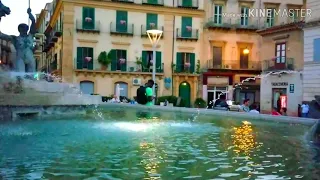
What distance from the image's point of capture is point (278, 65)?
35.2 m

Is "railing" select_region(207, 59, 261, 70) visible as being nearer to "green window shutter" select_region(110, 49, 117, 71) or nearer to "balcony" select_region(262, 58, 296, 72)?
"balcony" select_region(262, 58, 296, 72)

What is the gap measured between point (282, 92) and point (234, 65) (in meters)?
11.7

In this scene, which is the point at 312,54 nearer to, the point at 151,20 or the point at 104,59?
the point at 151,20

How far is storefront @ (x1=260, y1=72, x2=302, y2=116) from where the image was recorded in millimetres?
32312

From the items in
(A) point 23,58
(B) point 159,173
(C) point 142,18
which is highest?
(C) point 142,18

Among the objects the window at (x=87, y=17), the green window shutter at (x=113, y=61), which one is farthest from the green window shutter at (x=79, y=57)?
the green window shutter at (x=113, y=61)

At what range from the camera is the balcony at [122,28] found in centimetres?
4319

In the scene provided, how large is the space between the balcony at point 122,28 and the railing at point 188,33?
198 inches

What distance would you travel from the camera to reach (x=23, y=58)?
16109 mm

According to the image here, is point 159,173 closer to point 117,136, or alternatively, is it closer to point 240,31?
point 117,136

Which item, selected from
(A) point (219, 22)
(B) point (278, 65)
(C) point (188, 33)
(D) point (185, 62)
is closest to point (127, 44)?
(D) point (185, 62)

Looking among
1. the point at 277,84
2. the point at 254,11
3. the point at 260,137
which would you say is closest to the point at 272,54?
the point at 277,84

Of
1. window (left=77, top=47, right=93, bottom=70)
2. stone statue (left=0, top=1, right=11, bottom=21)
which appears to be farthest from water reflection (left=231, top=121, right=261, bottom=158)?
window (left=77, top=47, right=93, bottom=70)

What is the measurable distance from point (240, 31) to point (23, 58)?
A: 33735mm
